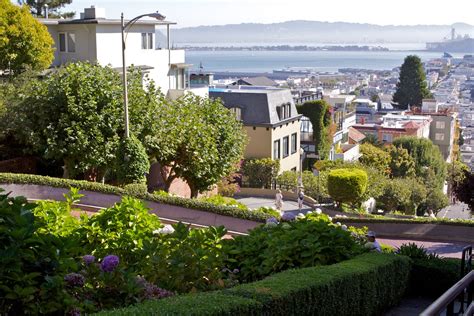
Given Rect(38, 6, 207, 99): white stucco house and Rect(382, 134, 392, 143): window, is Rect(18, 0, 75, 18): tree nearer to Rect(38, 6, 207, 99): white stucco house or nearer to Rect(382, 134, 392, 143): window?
Rect(38, 6, 207, 99): white stucco house

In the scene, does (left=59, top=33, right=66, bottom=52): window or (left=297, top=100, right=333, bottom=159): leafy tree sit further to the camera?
(left=297, top=100, right=333, bottom=159): leafy tree

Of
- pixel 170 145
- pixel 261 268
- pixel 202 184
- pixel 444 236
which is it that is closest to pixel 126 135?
pixel 170 145

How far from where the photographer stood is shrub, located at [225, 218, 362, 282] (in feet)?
33.3

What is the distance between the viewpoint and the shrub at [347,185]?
4000 cm

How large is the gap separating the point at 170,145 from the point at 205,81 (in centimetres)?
2885

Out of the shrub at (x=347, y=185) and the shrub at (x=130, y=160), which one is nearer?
the shrub at (x=130, y=160)

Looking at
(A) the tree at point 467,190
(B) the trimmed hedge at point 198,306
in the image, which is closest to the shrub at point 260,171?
(A) the tree at point 467,190

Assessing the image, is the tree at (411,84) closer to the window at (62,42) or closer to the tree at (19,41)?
the window at (62,42)

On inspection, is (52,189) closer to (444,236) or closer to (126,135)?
(126,135)

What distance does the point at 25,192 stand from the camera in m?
23.3

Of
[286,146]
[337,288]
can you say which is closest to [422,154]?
[286,146]

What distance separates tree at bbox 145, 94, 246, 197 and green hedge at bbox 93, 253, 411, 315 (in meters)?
Answer: 18.0

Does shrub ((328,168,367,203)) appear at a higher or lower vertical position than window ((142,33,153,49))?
lower

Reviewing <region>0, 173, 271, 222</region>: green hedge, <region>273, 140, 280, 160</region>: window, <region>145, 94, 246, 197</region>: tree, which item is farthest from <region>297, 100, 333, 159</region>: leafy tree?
<region>0, 173, 271, 222</region>: green hedge
